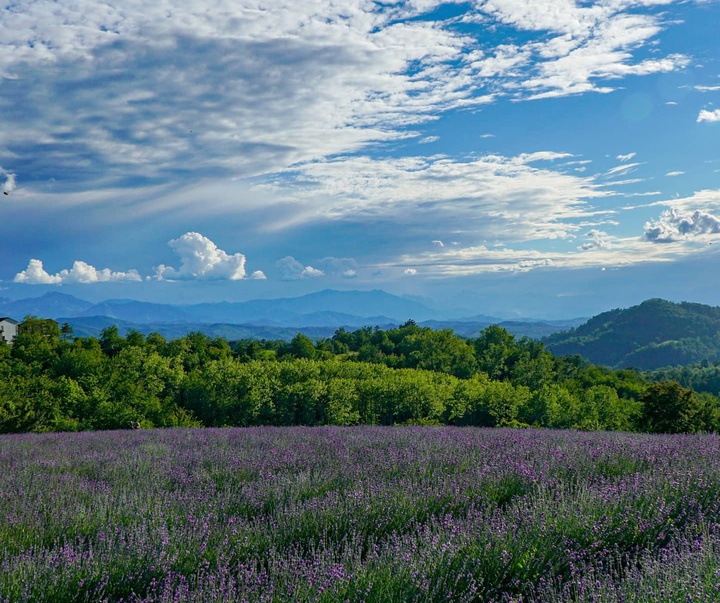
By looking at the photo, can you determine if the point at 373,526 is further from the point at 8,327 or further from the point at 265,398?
the point at 8,327

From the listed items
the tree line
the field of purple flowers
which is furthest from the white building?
the field of purple flowers

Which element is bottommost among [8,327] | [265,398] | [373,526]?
[265,398]

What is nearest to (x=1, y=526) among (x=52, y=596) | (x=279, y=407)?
(x=52, y=596)

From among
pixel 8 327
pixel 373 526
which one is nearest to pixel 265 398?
pixel 373 526

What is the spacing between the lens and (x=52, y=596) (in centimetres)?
300

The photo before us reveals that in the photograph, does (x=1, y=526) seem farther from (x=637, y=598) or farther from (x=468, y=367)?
(x=468, y=367)

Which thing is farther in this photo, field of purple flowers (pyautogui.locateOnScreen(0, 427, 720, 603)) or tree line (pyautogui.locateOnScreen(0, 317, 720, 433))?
tree line (pyautogui.locateOnScreen(0, 317, 720, 433))

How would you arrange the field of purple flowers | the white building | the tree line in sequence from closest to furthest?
1. the field of purple flowers
2. the tree line
3. the white building

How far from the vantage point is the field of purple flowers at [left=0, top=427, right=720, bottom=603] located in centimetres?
289

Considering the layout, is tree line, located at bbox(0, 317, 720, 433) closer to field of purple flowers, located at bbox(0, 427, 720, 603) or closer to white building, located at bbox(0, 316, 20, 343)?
field of purple flowers, located at bbox(0, 427, 720, 603)

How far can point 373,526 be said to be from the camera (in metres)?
4.08

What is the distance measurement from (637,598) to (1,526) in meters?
4.28

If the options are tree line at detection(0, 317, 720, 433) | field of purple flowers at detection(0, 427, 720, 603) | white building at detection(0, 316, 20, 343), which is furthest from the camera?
white building at detection(0, 316, 20, 343)

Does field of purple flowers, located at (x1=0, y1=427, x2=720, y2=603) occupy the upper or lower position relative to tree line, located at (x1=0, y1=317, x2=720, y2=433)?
upper
